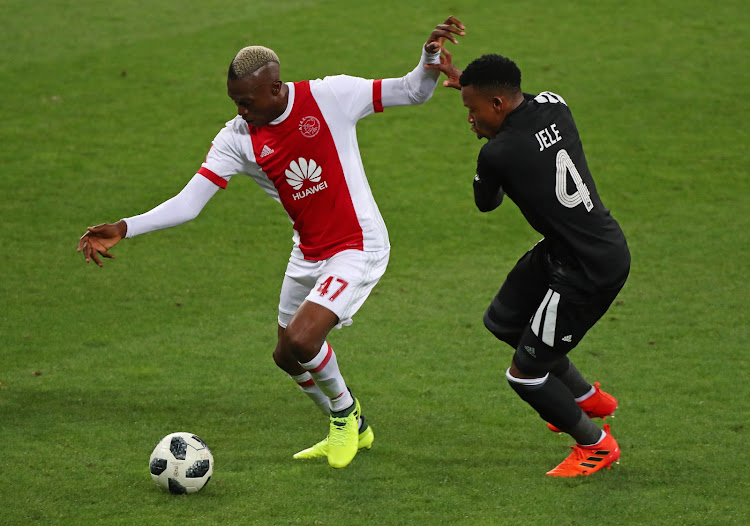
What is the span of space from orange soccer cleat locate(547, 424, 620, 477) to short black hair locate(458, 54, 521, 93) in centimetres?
203

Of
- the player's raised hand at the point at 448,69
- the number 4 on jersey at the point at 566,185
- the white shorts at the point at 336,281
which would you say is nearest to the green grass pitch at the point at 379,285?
the white shorts at the point at 336,281

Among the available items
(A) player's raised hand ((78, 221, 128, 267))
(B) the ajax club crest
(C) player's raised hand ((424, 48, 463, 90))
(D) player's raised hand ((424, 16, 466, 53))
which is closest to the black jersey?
(C) player's raised hand ((424, 48, 463, 90))

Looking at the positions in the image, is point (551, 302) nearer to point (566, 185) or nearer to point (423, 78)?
point (566, 185)

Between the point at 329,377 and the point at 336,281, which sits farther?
the point at 329,377

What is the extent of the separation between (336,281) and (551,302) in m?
1.21

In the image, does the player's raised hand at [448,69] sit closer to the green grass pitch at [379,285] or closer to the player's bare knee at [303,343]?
the player's bare knee at [303,343]

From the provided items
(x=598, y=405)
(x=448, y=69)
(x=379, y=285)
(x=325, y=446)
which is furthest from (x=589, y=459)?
(x=379, y=285)

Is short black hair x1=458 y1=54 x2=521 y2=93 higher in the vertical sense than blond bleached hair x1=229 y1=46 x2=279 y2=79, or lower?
lower

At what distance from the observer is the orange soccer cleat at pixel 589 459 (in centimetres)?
532

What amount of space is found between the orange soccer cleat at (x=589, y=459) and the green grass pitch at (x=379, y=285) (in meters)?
0.09

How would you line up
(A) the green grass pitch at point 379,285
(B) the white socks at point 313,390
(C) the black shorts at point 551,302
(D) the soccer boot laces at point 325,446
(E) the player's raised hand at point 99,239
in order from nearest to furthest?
(C) the black shorts at point 551,302 < (E) the player's raised hand at point 99,239 < (A) the green grass pitch at point 379,285 < (D) the soccer boot laces at point 325,446 < (B) the white socks at point 313,390

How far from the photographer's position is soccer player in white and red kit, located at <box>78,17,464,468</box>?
5289 mm

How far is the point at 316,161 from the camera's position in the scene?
17.8 ft

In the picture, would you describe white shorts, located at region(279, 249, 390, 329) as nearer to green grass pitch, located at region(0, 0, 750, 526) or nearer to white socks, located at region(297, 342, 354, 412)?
white socks, located at region(297, 342, 354, 412)
